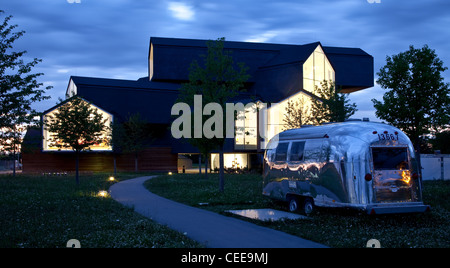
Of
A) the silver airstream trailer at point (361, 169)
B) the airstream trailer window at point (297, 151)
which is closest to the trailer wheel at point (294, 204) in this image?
the silver airstream trailer at point (361, 169)

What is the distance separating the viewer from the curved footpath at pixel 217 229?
9367mm

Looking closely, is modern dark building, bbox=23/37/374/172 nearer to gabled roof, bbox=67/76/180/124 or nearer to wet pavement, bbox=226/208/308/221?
gabled roof, bbox=67/76/180/124

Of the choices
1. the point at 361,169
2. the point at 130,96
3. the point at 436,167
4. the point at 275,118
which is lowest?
the point at 436,167

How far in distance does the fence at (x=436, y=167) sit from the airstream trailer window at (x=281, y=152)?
17.8 meters

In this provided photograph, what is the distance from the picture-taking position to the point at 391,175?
11891 millimetres

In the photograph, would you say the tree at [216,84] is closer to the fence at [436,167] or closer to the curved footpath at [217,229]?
the curved footpath at [217,229]

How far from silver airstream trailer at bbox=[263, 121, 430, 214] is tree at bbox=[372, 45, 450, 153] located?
9276mm

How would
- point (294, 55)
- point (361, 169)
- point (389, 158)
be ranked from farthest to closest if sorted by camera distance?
point (294, 55), point (389, 158), point (361, 169)

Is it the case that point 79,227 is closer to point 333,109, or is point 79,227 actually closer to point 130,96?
point 333,109

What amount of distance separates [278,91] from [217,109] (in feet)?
91.5

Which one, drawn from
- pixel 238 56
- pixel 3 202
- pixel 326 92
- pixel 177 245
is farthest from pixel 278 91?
pixel 177 245

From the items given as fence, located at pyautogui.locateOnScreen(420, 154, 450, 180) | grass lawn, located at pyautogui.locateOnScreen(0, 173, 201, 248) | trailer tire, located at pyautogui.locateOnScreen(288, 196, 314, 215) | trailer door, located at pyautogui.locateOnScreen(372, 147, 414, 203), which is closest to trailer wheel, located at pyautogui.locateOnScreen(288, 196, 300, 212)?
trailer tire, located at pyautogui.locateOnScreen(288, 196, 314, 215)

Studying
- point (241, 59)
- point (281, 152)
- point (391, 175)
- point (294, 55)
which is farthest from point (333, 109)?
point (241, 59)

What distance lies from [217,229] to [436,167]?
22.9 meters
